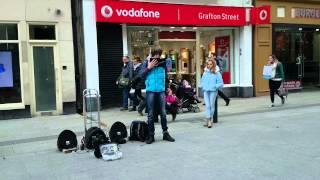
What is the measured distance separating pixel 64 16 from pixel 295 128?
743cm

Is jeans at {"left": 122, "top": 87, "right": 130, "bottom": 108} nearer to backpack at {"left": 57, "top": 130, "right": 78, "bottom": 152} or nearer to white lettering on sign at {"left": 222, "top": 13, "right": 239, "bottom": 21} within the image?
white lettering on sign at {"left": 222, "top": 13, "right": 239, "bottom": 21}

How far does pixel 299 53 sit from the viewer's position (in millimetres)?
18875

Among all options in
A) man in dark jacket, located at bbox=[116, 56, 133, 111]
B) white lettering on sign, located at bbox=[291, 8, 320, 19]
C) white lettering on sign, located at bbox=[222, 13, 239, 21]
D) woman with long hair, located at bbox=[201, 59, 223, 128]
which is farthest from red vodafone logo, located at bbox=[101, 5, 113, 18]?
white lettering on sign, located at bbox=[291, 8, 320, 19]

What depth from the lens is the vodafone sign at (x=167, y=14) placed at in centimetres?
1380

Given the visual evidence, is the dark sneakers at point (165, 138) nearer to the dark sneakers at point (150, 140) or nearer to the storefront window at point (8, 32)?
the dark sneakers at point (150, 140)

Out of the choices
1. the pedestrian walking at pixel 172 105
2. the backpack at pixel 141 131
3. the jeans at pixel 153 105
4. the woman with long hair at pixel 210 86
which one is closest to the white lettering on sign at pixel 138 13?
the pedestrian walking at pixel 172 105

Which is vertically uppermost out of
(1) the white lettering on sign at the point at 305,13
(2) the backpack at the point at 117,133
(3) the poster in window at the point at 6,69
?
(1) the white lettering on sign at the point at 305,13

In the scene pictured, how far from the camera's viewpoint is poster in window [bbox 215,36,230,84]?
17594 millimetres

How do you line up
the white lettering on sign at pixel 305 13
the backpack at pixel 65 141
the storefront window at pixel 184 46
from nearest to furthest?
the backpack at pixel 65 141 < the storefront window at pixel 184 46 < the white lettering on sign at pixel 305 13

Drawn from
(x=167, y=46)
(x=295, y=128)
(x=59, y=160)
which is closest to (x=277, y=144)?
(x=295, y=128)

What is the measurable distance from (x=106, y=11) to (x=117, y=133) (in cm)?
599

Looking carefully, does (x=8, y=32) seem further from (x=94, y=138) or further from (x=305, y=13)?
(x=305, y=13)

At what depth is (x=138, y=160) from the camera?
24.2 ft

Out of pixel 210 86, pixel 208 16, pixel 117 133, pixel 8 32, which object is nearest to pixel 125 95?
pixel 8 32
